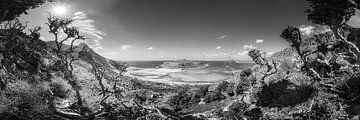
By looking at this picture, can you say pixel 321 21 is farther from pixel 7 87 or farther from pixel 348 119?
pixel 7 87

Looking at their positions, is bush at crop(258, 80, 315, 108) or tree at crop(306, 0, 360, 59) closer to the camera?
tree at crop(306, 0, 360, 59)

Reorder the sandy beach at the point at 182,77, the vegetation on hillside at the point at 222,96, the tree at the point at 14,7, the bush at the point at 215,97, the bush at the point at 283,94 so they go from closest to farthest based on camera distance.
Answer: the vegetation on hillside at the point at 222,96 → the tree at the point at 14,7 → the bush at the point at 283,94 → the bush at the point at 215,97 → the sandy beach at the point at 182,77

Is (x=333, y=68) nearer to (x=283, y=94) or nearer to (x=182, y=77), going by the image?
(x=283, y=94)

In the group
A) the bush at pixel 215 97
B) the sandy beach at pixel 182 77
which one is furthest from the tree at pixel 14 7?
the sandy beach at pixel 182 77

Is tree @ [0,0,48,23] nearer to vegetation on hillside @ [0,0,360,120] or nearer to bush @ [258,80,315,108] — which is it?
vegetation on hillside @ [0,0,360,120]

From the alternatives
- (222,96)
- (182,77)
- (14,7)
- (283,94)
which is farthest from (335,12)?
(182,77)

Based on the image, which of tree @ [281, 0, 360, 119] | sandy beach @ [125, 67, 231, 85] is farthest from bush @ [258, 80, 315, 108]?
sandy beach @ [125, 67, 231, 85]

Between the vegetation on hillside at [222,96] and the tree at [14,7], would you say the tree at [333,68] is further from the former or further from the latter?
the tree at [14,7]

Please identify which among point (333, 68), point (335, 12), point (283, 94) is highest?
point (335, 12)
